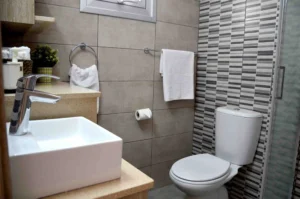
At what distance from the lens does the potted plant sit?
1.36 m

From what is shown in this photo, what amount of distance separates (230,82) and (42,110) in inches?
61.5

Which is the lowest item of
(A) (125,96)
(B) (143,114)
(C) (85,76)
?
(B) (143,114)

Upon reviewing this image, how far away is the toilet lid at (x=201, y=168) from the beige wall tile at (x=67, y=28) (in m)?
1.13

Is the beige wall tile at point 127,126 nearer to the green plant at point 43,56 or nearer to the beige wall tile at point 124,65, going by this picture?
the beige wall tile at point 124,65

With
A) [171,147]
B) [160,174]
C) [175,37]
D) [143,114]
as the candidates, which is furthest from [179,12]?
[160,174]

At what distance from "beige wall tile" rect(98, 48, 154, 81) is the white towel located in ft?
0.32

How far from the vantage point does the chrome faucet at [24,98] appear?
0.78 meters

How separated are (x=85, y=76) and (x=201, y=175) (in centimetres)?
109

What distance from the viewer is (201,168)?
1699mm

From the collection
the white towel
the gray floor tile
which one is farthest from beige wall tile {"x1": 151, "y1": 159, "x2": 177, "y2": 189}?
the white towel

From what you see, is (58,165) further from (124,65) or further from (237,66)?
(237,66)

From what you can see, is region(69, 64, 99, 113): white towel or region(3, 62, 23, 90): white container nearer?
region(3, 62, 23, 90): white container

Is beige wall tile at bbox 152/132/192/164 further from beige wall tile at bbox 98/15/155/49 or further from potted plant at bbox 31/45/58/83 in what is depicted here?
potted plant at bbox 31/45/58/83

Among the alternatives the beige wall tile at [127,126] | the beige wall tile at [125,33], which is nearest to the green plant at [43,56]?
the beige wall tile at [125,33]
